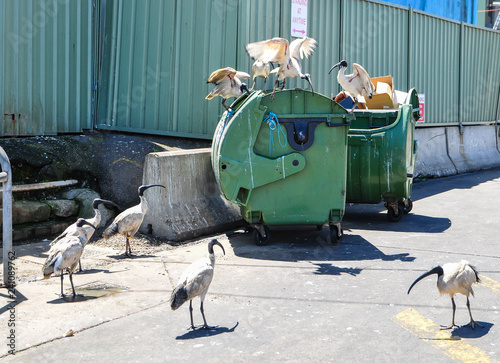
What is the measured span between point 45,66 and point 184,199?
3.17 metres

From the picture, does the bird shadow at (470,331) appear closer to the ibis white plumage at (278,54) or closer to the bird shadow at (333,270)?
the bird shadow at (333,270)

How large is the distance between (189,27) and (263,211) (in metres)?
4.04

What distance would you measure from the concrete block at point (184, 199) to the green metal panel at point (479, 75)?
1012 cm

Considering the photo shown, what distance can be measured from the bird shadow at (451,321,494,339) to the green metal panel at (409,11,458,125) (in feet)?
34.2

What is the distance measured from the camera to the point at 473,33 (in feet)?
57.0

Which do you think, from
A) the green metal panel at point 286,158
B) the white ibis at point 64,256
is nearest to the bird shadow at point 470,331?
the green metal panel at point 286,158

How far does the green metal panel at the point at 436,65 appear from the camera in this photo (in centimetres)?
1512

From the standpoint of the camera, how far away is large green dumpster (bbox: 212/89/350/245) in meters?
7.79

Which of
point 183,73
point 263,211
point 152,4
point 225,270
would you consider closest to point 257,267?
point 225,270

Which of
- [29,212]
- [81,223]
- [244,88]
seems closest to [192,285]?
[81,223]

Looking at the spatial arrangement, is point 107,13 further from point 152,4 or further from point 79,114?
point 79,114

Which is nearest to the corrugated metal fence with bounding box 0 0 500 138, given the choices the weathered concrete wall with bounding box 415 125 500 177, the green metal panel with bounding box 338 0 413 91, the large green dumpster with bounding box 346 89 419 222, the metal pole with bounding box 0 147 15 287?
Result: the green metal panel with bounding box 338 0 413 91

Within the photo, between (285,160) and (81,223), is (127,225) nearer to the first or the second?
(81,223)

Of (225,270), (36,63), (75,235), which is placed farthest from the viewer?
(36,63)
